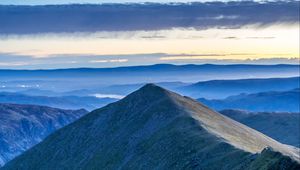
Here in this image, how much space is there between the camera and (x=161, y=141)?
513ft

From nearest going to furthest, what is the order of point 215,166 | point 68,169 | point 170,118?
1. point 215,166
2. point 170,118
3. point 68,169

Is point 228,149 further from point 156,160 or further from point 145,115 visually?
point 145,115

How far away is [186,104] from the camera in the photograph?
18462 cm

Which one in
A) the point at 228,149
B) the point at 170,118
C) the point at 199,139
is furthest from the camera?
the point at 170,118

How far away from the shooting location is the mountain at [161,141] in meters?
126

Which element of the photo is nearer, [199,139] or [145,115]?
[199,139]

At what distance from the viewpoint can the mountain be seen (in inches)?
4978

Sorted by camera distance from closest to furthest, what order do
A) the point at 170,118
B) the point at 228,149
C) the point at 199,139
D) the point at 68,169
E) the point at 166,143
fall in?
the point at 228,149 < the point at 199,139 < the point at 166,143 < the point at 170,118 < the point at 68,169

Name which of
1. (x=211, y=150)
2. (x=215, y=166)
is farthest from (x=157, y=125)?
(x=215, y=166)

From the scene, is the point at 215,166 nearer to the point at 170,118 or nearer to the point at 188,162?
the point at 188,162

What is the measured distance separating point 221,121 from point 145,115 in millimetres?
21035

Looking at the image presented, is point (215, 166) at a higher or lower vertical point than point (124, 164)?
higher

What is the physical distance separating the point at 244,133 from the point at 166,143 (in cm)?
3137

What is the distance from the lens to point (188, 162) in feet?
422
